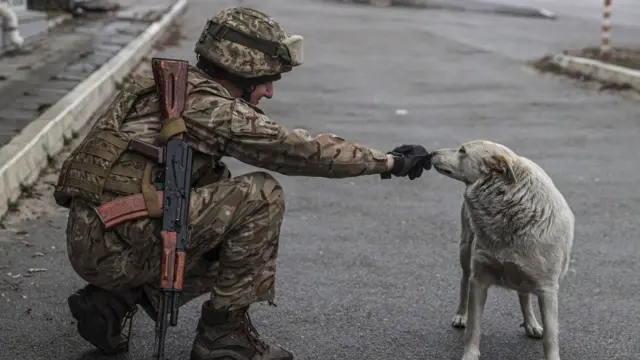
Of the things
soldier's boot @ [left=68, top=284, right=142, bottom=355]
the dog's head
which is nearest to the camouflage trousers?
soldier's boot @ [left=68, top=284, right=142, bottom=355]

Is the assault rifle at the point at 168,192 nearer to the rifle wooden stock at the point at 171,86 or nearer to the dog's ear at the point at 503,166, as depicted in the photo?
the rifle wooden stock at the point at 171,86

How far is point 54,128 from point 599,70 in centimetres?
895

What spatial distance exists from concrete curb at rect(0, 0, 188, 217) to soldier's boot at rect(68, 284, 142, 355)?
250cm

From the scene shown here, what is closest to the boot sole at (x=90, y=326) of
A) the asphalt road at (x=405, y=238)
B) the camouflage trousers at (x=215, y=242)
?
the asphalt road at (x=405, y=238)

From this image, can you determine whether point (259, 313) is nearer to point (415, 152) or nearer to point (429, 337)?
point (429, 337)

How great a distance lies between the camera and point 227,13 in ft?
13.4

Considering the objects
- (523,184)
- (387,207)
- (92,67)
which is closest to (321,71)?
(92,67)

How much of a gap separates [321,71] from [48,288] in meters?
10.00

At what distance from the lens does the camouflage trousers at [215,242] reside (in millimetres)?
3877

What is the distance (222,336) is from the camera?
4.12m

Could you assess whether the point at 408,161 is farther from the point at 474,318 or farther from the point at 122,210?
the point at 122,210

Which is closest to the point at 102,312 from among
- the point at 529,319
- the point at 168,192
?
the point at 168,192

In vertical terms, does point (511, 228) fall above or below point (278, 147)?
below

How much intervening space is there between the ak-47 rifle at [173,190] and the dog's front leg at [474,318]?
4.66 ft
